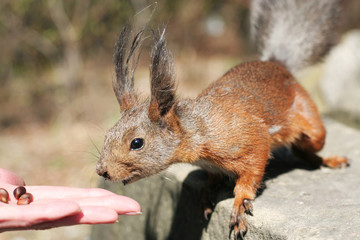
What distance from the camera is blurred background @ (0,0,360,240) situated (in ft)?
19.1

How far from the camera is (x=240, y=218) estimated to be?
223cm

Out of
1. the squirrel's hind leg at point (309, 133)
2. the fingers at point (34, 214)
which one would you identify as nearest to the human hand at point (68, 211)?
the fingers at point (34, 214)

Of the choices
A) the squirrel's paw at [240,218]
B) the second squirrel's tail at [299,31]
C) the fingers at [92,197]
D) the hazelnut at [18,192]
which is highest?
the second squirrel's tail at [299,31]

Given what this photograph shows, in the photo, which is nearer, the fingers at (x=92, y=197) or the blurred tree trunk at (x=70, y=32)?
the fingers at (x=92, y=197)

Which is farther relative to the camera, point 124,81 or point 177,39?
point 177,39

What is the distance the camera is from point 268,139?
8.18 ft

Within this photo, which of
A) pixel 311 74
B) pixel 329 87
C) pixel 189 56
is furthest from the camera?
pixel 189 56

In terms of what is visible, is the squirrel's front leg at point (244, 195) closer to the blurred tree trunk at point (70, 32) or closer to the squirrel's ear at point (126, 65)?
the squirrel's ear at point (126, 65)

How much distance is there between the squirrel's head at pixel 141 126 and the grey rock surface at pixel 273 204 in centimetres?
29

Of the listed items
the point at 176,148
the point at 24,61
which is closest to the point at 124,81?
the point at 176,148

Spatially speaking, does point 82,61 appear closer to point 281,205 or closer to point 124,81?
point 124,81

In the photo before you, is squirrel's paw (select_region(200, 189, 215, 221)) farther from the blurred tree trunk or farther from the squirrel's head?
the blurred tree trunk

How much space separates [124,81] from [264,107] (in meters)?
0.92

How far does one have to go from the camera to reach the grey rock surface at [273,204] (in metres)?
2.06
